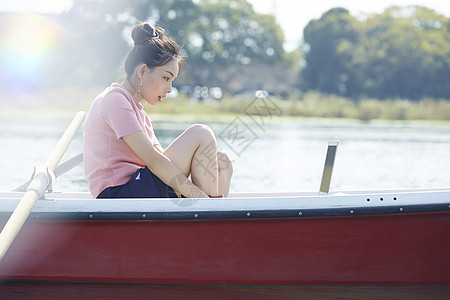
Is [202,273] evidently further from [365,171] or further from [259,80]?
[259,80]

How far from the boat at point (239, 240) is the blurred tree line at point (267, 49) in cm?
3809

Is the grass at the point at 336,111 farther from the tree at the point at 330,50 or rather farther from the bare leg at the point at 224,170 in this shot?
the bare leg at the point at 224,170

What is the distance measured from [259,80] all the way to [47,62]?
50.9 feet

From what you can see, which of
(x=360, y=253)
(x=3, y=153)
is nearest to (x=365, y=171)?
(x=3, y=153)

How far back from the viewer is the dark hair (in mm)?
3299

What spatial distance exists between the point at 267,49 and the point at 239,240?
51872mm

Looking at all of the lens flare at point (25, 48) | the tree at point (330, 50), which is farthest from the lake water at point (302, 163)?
the tree at point (330, 50)

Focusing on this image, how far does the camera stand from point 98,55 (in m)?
42.4

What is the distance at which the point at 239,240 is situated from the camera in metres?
3.36

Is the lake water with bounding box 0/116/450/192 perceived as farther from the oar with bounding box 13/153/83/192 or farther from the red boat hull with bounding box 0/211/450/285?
the red boat hull with bounding box 0/211/450/285

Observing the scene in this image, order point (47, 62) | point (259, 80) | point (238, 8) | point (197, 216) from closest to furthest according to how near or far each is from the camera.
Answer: point (197, 216) < point (47, 62) < point (259, 80) < point (238, 8)

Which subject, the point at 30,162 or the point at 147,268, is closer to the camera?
the point at 147,268

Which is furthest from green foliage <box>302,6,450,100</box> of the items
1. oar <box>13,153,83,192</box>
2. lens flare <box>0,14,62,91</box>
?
oar <box>13,153,83,192</box>

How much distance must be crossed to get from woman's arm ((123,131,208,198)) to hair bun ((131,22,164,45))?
1.46 feet
